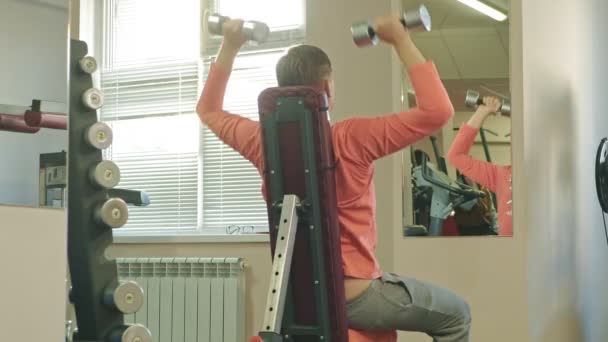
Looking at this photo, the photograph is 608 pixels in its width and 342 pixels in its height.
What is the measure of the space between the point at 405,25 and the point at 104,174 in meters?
1.16

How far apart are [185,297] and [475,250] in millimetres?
1630

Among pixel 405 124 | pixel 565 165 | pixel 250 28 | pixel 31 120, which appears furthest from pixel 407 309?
pixel 565 165

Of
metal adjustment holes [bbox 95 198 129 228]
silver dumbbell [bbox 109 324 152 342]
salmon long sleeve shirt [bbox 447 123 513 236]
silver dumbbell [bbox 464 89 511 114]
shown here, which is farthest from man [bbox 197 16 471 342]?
silver dumbbell [bbox 464 89 511 114]

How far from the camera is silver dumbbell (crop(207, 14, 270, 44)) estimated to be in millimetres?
2225

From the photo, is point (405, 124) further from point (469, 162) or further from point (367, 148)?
point (469, 162)

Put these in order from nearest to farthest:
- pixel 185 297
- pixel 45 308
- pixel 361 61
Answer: pixel 45 308 < pixel 361 61 < pixel 185 297

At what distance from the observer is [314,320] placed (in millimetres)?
2020

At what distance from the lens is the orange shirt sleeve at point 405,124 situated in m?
1.95

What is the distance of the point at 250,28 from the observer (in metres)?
2.24

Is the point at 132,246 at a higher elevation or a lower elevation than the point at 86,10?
A: lower

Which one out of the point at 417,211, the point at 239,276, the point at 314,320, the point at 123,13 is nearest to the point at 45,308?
the point at 314,320

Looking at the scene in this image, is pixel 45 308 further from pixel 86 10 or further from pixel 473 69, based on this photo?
pixel 86 10

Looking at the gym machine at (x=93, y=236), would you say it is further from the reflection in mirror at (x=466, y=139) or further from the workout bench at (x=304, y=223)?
the reflection in mirror at (x=466, y=139)

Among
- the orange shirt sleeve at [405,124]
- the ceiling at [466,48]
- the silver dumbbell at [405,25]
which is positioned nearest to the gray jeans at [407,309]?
the orange shirt sleeve at [405,124]
